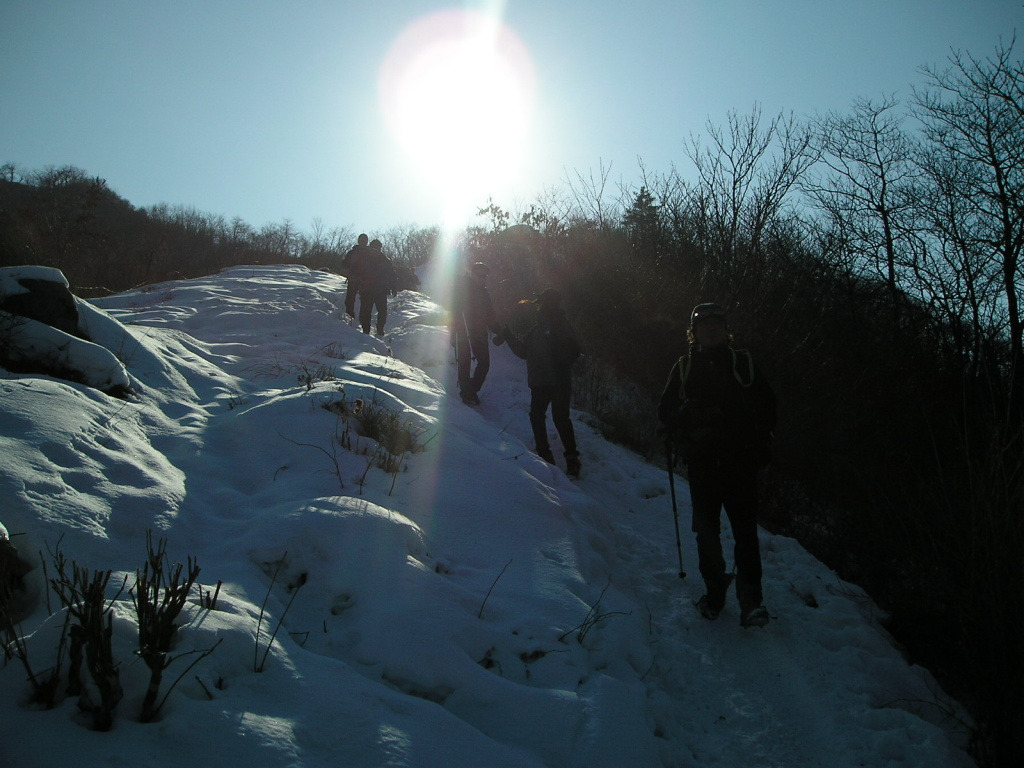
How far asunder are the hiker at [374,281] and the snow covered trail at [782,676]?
7.37 metres

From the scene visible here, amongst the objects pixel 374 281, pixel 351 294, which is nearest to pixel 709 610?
pixel 374 281

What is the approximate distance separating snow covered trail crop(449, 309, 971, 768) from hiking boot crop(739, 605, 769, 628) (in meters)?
0.08

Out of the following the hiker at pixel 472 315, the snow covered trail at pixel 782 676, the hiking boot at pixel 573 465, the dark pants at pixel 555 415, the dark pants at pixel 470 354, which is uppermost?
the hiker at pixel 472 315

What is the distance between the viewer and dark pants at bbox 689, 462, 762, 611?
144 inches

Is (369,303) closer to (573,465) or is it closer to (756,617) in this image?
(573,465)

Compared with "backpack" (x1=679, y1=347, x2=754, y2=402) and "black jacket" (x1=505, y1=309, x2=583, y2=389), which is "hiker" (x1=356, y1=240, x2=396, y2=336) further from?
"backpack" (x1=679, y1=347, x2=754, y2=402)

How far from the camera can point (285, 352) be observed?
7.71m

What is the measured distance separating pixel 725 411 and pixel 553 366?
292cm

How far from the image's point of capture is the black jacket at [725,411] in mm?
3604

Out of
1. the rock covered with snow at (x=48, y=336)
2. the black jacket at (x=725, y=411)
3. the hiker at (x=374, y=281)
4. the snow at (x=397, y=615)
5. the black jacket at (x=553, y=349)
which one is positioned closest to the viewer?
the snow at (x=397, y=615)

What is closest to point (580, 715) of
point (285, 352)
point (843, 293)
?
point (285, 352)

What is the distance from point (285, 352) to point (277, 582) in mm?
5370

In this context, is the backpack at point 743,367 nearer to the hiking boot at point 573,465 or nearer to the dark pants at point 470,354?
the hiking boot at point 573,465

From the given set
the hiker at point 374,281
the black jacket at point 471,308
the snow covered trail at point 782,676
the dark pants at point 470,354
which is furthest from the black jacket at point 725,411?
the hiker at point 374,281
